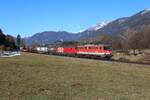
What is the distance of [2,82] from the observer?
68.4 feet

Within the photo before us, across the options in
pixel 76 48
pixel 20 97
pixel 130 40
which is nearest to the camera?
pixel 20 97

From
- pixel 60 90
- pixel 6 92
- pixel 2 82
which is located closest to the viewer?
pixel 6 92

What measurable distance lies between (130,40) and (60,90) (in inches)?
5483

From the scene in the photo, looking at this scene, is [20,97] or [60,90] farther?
[60,90]

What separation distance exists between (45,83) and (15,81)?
154 cm

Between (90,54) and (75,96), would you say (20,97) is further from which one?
(90,54)

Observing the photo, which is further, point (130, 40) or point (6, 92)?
point (130, 40)

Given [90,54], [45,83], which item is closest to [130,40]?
[90,54]

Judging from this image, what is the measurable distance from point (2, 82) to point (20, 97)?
4974 mm

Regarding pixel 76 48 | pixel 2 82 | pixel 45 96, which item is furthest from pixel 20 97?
pixel 76 48

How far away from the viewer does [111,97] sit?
1666 centimetres

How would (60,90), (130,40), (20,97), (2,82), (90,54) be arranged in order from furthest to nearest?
(130,40) → (90,54) → (2,82) → (60,90) → (20,97)

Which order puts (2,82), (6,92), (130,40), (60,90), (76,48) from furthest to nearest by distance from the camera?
(130,40), (76,48), (2,82), (60,90), (6,92)

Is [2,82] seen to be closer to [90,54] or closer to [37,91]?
[37,91]
